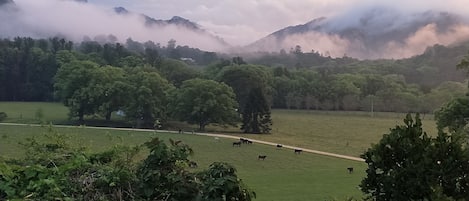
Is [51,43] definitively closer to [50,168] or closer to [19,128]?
[19,128]

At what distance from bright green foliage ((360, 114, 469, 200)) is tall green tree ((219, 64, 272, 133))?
50176 mm

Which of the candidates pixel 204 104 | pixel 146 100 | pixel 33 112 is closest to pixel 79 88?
pixel 33 112

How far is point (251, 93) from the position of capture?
196 ft

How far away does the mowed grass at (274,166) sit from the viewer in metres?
24.4

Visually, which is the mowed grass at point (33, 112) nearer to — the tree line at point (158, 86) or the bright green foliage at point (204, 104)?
the tree line at point (158, 86)

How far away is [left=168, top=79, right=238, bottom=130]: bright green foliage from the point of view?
194 feet

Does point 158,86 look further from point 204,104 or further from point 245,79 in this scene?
point 245,79

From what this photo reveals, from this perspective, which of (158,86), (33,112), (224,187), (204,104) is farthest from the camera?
(33,112)

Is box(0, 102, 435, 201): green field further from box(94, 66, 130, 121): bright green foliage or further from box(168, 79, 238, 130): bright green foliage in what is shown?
box(94, 66, 130, 121): bright green foliage

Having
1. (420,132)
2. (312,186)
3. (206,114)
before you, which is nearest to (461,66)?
(312,186)

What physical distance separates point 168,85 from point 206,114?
9.75m

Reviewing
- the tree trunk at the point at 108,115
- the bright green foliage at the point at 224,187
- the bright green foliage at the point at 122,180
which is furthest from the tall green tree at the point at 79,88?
the bright green foliage at the point at 224,187

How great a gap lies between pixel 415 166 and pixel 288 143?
1669 inches

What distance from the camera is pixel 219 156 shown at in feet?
127
